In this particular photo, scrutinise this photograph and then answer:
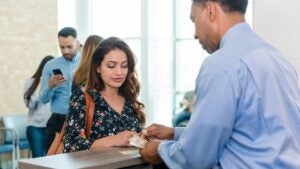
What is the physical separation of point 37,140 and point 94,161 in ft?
11.2

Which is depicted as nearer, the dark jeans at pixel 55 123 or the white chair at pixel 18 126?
the dark jeans at pixel 55 123

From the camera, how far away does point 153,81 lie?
710cm

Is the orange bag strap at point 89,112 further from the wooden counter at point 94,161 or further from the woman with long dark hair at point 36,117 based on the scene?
the woman with long dark hair at point 36,117

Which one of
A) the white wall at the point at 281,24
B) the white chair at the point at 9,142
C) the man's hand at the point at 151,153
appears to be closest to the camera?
the man's hand at the point at 151,153

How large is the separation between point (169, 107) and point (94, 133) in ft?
17.1

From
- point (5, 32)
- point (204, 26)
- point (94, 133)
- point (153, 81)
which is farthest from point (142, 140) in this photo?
point (153, 81)

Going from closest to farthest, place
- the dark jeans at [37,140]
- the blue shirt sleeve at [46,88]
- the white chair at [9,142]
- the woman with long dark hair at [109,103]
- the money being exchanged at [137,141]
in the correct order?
the money being exchanged at [137,141], the woman with long dark hair at [109,103], the blue shirt sleeve at [46,88], the dark jeans at [37,140], the white chair at [9,142]

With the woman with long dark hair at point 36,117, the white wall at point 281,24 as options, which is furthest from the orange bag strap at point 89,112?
the woman with long dark hair at point 36,117

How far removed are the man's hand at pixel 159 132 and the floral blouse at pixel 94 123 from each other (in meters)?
0.22

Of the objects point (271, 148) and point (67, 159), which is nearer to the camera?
point (271, 148)

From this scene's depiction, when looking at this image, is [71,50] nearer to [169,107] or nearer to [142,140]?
[142,140]

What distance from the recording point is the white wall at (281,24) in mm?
2988

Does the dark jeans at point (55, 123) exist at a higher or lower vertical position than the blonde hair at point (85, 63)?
lower

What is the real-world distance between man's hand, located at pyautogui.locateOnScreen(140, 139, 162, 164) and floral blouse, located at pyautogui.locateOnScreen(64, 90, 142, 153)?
0.44 metres
